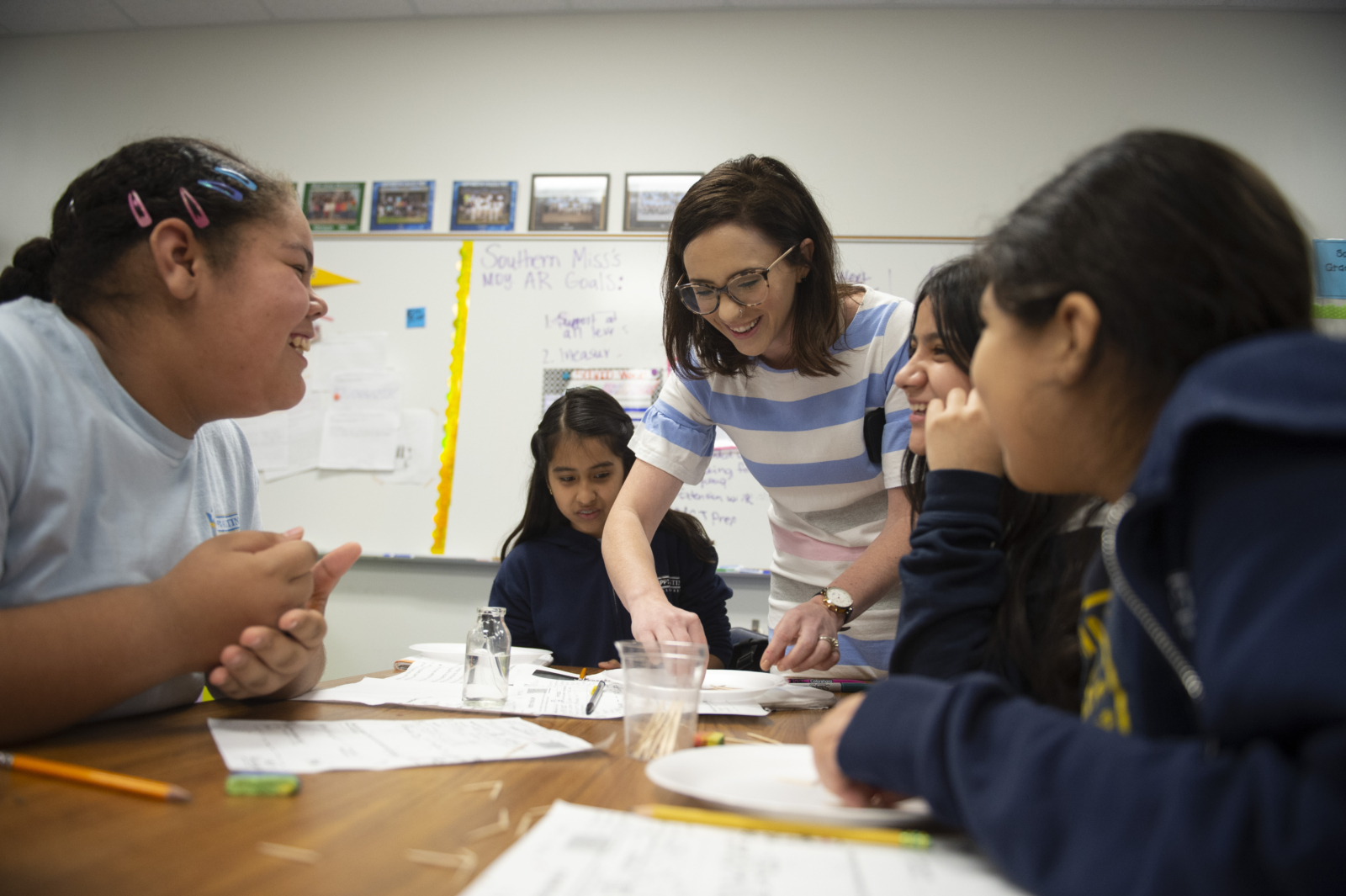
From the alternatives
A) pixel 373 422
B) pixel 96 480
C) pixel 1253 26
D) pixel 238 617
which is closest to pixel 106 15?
pixel 373 422

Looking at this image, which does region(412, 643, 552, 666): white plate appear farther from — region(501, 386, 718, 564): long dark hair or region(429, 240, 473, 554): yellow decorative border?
region(429, 240, 473, 554): yellow decorative border

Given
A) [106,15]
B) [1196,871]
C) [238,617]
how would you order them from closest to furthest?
[1196,871], [238,617], [106,15]

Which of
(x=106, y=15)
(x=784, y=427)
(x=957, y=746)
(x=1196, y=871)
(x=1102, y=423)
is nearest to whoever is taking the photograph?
(x=1196, y=871)

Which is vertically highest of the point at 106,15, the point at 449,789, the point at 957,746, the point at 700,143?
the point at 106,15

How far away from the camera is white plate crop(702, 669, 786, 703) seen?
1.10 meters

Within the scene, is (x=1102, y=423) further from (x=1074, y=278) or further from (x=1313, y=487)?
(x=1313, y=487)

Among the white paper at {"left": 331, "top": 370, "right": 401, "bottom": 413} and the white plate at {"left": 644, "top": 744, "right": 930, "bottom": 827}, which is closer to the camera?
the white plate at {"left": 644, "top": 744, "right": 930, "bottom": 827}

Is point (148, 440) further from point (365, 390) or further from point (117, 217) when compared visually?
point (365, 390)

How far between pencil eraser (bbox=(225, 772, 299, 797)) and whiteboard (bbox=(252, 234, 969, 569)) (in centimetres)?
245

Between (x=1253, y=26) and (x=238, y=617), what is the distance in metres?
3.99

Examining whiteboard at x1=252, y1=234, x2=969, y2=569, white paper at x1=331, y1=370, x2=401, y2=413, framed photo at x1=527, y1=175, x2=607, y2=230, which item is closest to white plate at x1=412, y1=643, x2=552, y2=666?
whiteboard at x1=252, y1=234, x2=969, y2=569

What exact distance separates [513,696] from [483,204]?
8.55 feet

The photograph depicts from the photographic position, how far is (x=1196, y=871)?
0.35m

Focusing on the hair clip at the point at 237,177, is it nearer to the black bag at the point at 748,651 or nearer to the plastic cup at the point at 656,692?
the plastic cup at the point at 656,692
